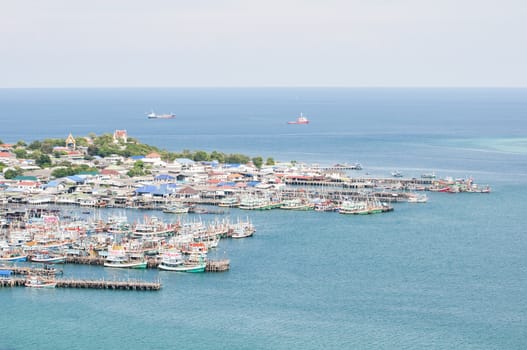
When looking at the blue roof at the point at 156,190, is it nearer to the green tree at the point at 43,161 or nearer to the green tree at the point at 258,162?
the green tree at the point at 43,161

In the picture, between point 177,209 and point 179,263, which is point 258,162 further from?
point 179,263

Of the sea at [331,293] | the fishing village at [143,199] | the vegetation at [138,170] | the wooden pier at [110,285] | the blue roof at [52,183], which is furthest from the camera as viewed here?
the vegetation at [138,170]

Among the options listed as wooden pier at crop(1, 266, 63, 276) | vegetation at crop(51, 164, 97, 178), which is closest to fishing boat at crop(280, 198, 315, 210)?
vegetation at crop(51, 164, 97, 178)

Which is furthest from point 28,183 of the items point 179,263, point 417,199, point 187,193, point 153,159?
point 417,199

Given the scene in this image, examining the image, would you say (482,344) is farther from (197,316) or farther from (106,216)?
(106,216)

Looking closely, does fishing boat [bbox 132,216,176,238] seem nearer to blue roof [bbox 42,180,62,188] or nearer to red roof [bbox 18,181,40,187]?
blue roof [bbox 42,180,62,188]

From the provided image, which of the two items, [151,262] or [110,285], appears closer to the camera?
[110,285]

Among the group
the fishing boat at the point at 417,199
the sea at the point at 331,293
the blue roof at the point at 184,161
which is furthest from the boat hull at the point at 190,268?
the blue roof at the point at 184,161
